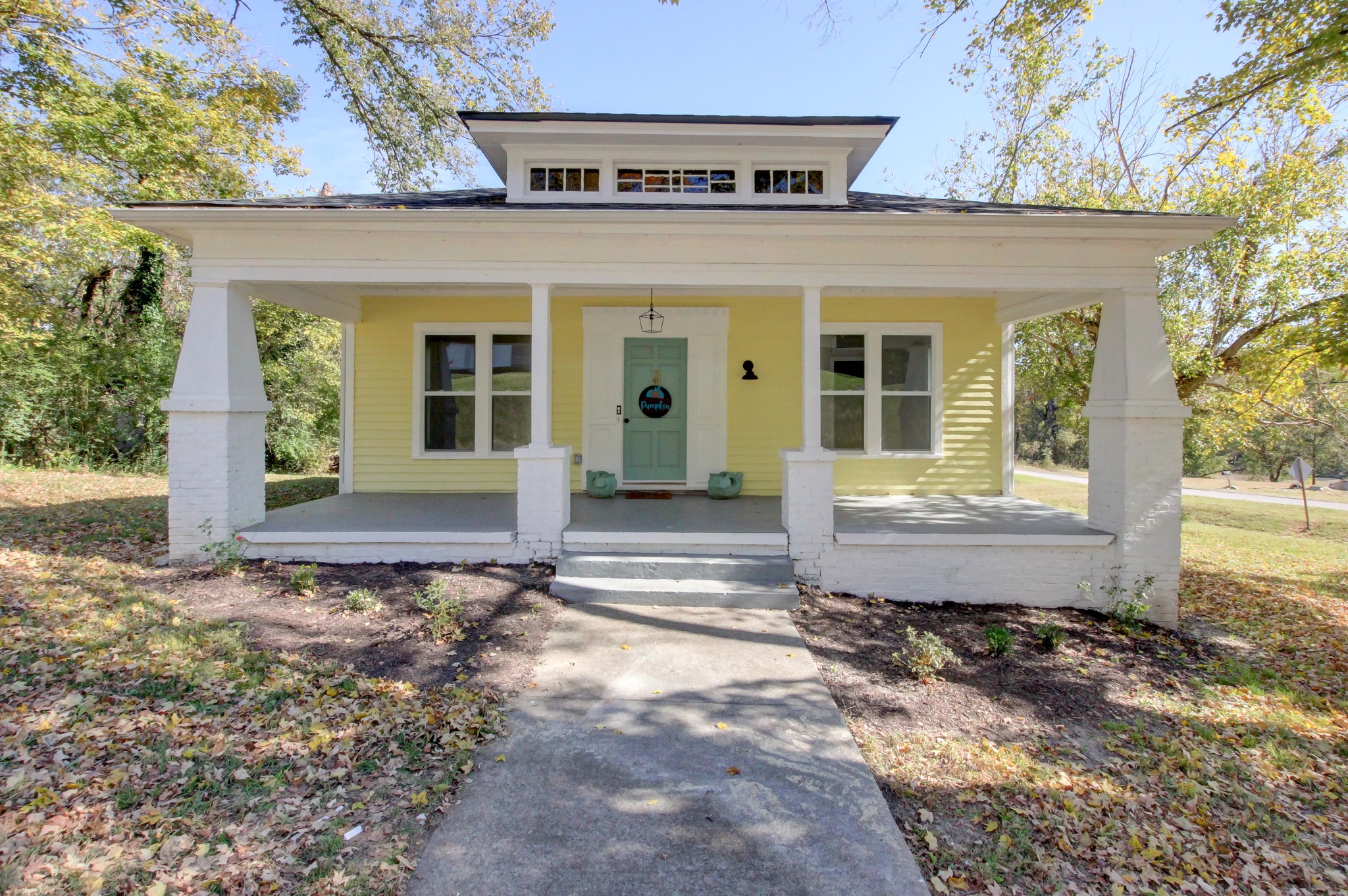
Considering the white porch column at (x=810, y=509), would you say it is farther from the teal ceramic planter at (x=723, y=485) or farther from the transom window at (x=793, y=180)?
the transom window at (x=793, y=180)

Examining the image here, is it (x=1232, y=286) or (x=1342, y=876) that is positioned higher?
(x=1232, y=286)

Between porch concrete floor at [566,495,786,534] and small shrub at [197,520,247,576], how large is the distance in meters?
2.85

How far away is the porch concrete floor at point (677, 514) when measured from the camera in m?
6.11

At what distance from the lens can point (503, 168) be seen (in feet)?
27.5

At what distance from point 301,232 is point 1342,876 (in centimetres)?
777

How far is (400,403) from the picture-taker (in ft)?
27.9

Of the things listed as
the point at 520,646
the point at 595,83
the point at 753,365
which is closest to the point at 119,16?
the point at 595,83

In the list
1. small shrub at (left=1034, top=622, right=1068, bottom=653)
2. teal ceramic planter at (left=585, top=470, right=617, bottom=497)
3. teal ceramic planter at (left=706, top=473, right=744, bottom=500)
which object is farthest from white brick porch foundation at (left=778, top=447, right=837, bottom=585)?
teal ceramic planter at (left=585, top=470, right=617, bottom=497)

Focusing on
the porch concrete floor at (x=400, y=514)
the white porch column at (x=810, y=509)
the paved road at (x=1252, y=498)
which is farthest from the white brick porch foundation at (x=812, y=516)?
the paved road at (x=1252, y=498)

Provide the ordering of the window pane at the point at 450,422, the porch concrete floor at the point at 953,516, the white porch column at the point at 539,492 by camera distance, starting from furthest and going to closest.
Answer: the window pane at the point at 450,422 → the porch concrete floor at the point at 953,516 → the white porch column at the point at 539,492

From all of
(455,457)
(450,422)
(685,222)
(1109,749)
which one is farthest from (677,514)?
(1109,749)

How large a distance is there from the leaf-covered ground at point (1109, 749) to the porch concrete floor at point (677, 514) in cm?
119

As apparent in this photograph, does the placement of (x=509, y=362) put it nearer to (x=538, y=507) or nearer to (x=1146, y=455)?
(x=538, y=507)

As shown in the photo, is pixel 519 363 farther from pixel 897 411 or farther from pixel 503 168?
pixel 897 411
